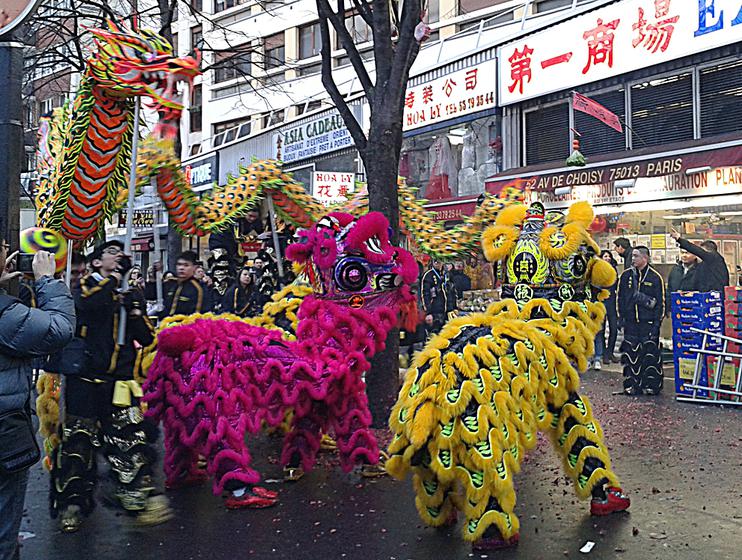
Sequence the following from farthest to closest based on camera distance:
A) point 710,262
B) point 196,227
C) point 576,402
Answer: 1. point 710,262
2. point 196,227
3. point 576,402

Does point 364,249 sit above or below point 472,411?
above

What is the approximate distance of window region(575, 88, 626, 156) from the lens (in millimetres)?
13750

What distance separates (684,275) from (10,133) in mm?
10411

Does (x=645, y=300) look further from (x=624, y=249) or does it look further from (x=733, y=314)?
(x=624, y=249)

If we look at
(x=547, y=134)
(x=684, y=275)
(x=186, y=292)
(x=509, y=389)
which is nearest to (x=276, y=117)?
(x=547, y=134)

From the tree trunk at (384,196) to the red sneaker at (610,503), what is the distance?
3105 mm

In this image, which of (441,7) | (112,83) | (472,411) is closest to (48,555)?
(472,411)

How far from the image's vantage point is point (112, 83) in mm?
5398

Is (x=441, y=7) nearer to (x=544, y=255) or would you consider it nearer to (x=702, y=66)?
(x=702, y=66)

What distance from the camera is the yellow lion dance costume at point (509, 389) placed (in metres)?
4.58

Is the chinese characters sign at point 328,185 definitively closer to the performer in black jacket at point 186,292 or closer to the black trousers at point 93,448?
the performer in black jacket at point 186,292

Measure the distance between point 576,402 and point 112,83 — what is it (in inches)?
144

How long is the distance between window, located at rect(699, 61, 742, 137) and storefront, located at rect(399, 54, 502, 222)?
14.0 ft

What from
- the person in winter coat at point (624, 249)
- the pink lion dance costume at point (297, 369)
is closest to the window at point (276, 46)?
the person in winter coat at point (624, 249)
